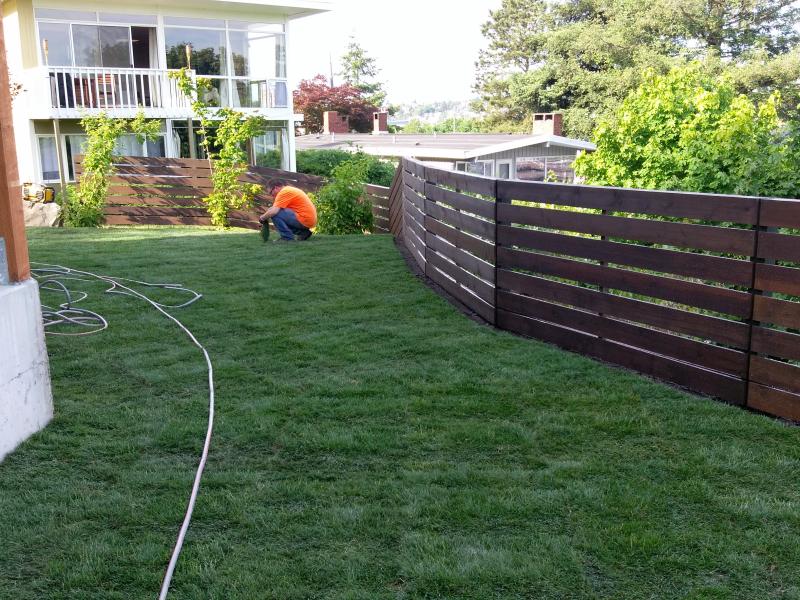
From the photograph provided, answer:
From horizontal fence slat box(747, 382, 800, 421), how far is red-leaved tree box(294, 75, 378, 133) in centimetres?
4371

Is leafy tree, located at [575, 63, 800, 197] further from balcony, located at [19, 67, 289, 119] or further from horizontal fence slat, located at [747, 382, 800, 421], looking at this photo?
balcony, located at [19, 67, 289, 119]

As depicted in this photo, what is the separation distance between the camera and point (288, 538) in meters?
3.29

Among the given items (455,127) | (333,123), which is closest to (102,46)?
(333,123)

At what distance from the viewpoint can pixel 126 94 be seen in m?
20.9

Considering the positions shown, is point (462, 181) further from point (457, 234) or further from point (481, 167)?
point (481, 167)

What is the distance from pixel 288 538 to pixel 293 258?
23.8 ft

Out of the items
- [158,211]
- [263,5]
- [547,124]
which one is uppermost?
[263,5]

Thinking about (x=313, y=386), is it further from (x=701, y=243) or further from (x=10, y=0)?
(x=10, y=0)

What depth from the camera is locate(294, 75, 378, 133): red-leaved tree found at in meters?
47.1

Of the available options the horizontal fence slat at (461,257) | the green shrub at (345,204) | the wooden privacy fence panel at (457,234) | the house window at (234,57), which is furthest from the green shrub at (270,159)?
the horizontal fence slat at (461,257)

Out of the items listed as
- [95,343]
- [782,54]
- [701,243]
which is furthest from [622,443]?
[782,54]

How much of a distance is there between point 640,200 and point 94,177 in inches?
489

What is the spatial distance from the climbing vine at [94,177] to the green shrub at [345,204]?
442cm

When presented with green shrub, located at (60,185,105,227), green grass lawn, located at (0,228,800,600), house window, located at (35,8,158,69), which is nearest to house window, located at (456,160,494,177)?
house window, located at (35,8,158,69)
